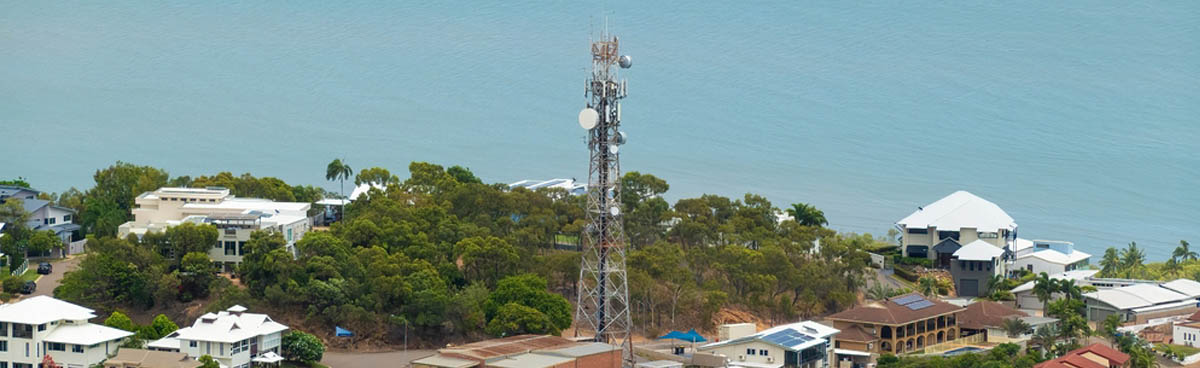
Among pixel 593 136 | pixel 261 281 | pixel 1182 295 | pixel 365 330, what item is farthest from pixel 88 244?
pixel 1182 295

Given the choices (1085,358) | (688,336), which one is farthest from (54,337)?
(1085,358)

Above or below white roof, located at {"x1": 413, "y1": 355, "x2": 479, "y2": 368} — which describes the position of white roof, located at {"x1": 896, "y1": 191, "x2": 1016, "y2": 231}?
above

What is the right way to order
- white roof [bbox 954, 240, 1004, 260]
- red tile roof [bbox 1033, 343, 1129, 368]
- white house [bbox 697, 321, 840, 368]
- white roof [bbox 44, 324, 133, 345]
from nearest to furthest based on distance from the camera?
white roof [bbox 44, 324, 133, 345] → red tile roof [bbox 1033, 343, 1129, 368] → white house [bbox 697, 321, 840, 368] → white roof [bbox 954, 240, 1004, 260]

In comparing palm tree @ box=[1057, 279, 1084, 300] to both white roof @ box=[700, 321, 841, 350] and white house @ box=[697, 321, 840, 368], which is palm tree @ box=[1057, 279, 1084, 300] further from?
white house @ box=[697, 321, 840, 368]

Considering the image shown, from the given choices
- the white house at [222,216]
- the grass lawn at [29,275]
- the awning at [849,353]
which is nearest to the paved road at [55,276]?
the grass lawn at [29,275]

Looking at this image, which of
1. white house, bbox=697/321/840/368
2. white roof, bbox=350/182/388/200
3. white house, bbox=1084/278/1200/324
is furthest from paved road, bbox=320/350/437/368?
white house, bbox=1084/278/1200/324

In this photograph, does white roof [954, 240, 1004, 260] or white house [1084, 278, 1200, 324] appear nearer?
white house [1084, 278, 1200, 324]

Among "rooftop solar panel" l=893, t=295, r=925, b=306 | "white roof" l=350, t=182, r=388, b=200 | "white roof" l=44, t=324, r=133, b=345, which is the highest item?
"white roof" l=350, t=182, r=388, b=200
